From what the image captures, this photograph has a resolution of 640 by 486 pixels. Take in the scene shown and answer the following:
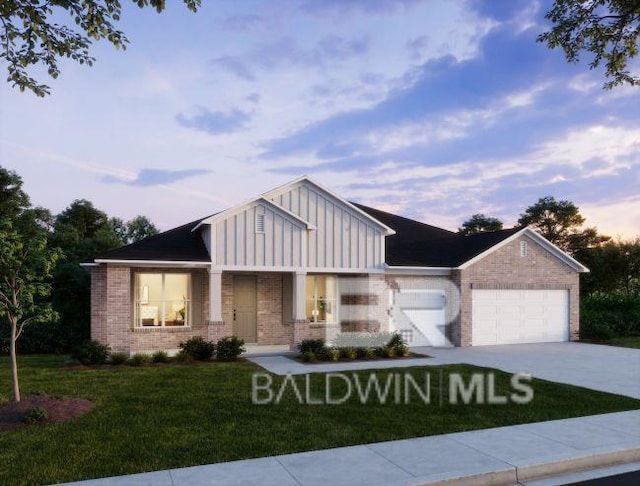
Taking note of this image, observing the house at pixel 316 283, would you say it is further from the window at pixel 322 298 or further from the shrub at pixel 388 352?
the shrub at pixel 388 352

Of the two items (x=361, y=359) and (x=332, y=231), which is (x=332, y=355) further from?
(x=332, y=231)

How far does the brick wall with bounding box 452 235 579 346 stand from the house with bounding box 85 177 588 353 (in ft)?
0.14

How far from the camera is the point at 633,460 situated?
6828 millimetres

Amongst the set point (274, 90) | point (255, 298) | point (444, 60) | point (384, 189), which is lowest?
point (255, 298)

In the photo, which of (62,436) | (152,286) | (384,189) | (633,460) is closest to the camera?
(633,460)

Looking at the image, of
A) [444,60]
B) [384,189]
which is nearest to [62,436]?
[444,60]

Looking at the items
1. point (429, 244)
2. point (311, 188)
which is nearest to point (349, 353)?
point (311, 188)

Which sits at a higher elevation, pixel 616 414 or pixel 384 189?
pixel 384 189

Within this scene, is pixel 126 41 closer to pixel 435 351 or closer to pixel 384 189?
pixel 435 351

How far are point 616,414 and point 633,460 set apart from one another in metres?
2.24

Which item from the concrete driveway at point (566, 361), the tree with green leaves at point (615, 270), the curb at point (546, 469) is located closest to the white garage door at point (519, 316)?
the concrete driveway at point (566, 361)

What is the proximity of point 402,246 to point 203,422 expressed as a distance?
1533 cm

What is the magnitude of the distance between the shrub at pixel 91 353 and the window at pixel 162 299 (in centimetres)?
242

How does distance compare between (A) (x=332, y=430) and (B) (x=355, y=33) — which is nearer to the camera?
(A) (x=332, y=430)
